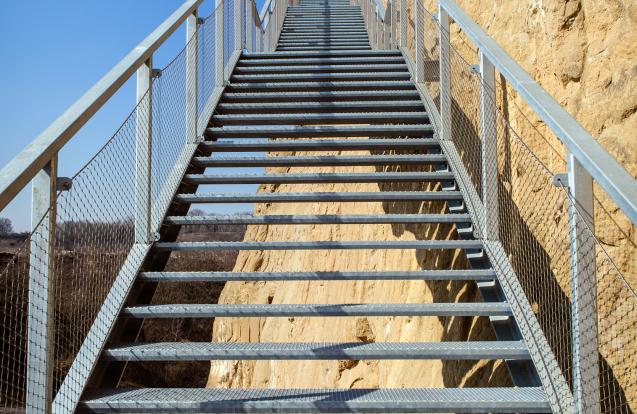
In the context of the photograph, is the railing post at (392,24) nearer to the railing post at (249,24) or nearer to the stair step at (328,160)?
the railing post at (249,24)

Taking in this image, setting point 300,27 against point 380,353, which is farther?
point 300,27

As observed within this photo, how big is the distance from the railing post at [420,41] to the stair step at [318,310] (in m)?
3.06

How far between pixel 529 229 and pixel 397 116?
2.01 m

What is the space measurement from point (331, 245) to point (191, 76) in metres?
1.70

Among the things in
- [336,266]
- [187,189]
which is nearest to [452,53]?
[187,189]

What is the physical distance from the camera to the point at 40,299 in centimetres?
211

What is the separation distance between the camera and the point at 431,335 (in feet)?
17.4

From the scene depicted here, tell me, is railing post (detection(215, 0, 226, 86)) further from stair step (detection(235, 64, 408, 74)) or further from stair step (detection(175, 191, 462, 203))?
stair step (detection(175, 191, 462, 203))

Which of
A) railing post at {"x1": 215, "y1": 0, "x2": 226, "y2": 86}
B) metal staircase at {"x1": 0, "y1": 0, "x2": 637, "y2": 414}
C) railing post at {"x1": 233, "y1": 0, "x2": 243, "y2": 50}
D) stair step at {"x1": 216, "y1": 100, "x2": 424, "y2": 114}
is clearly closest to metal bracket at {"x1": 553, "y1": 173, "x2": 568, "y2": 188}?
metal staircase at {"x1": 0, "y1": 0, "x2": 637, "y2": 414}

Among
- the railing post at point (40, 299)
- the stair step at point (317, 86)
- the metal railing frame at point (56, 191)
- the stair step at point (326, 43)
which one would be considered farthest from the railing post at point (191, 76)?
the stair step at point (326, 43)

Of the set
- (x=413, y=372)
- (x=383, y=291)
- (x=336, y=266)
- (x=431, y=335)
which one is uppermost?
(x=431, y=335)

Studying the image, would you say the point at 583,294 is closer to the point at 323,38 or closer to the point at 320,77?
the point at 320,77

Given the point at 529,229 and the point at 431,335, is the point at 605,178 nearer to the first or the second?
the point at 529,229

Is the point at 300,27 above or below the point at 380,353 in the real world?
above
